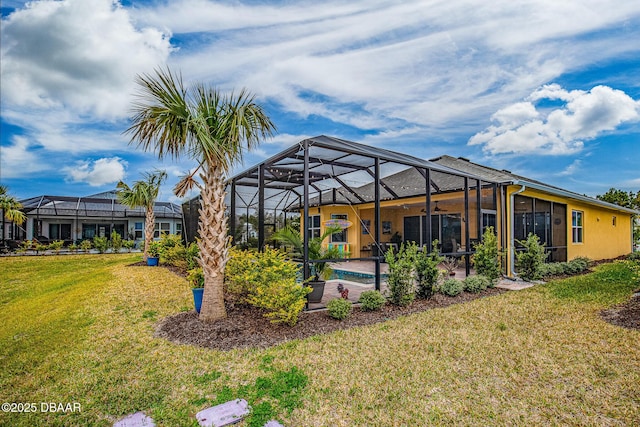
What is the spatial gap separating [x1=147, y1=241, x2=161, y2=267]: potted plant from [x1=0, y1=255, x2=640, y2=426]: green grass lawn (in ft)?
25.5

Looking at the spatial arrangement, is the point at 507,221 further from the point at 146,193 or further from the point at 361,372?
the point at 146,193

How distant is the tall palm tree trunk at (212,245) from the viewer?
505cm

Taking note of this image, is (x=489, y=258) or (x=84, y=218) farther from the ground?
(x=84, y=218)

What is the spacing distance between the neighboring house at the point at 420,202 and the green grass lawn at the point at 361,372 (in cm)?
245

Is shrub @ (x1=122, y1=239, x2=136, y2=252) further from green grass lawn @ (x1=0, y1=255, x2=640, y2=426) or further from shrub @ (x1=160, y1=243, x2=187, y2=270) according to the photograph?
green grass lawn @ (x1=0, y1=255, x2=640, y2=426)

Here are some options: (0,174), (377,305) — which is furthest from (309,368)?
(0,174)

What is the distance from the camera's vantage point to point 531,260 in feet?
29.2

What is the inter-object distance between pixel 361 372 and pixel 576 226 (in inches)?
539

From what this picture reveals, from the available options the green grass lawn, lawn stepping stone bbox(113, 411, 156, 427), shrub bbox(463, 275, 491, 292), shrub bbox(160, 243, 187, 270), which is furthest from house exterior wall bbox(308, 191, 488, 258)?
lawn stepping stone bbox(113, 411, 156, 427)

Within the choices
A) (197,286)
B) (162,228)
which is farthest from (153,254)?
(162,228)

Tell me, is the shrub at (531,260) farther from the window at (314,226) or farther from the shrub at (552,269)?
the window at (314,226)

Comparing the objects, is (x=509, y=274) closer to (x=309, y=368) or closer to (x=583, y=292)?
(x=583, y=292)

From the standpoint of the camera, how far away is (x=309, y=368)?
3.43 meters

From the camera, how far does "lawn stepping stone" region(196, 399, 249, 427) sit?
8.16ft
